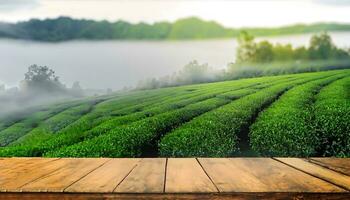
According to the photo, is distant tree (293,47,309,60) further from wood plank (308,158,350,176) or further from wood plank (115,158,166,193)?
wood plank (115,158,166,193)

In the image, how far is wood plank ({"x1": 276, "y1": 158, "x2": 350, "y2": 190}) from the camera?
1.77m

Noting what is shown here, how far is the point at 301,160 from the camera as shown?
245 cm

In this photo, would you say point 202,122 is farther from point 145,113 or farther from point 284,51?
point 284,51

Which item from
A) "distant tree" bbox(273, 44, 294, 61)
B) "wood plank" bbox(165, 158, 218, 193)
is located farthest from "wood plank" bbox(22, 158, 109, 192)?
"distant tree" bbox(273, 44, 294, 61)

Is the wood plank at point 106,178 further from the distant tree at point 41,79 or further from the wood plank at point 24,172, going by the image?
the distant tree at point 41,79

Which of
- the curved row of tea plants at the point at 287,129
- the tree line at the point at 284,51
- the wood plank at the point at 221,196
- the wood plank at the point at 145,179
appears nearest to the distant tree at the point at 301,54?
the tree line at the point at 284,51

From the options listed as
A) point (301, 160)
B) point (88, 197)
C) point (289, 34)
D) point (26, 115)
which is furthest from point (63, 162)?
point (289, 34)

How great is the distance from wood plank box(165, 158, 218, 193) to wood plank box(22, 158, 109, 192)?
389 millimetres

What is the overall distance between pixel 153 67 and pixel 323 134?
153 centimetres

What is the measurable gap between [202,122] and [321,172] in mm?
1701

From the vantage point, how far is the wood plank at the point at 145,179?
1651mm

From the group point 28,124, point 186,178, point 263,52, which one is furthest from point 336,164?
point 28,124

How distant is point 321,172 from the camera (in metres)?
2.00

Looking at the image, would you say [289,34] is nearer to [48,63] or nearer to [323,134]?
[323,134]
